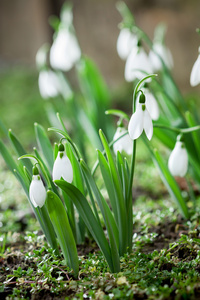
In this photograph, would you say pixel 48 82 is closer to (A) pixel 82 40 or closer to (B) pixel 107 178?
(B) pixel 107 178

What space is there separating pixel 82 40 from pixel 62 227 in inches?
170

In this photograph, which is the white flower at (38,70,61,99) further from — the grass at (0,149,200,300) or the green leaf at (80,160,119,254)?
the green leaf at (80,160,119,254)

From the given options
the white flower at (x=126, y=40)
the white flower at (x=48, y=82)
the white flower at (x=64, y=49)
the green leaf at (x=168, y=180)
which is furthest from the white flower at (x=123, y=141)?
the white flower at (x=48, y=82)

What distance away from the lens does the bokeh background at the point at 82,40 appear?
4.39 metres

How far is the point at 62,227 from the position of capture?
152 centimetres

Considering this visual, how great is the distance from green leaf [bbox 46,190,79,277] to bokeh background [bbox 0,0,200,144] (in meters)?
2.51

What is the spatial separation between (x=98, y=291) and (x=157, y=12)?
384cm

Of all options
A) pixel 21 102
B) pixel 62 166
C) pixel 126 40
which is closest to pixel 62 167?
pixel 62 166

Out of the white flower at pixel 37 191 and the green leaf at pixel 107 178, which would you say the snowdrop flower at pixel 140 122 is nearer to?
the green leaf at pixel 107 178

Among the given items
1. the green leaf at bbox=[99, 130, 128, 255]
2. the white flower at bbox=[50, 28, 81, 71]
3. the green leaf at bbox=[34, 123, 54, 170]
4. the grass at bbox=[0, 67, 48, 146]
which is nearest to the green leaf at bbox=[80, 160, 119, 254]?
the green leaf at bbox=[99, 130, 128, 255]

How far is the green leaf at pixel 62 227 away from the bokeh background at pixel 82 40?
251 cm

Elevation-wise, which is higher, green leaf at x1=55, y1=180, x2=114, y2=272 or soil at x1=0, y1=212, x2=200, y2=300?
green leaf at x1=55, y1=180, x2=114, y2=272

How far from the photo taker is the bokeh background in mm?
4395

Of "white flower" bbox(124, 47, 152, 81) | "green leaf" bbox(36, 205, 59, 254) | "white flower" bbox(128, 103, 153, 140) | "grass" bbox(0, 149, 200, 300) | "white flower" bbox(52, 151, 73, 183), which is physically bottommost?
"grass" bbox(0, 149, 200, 300)
